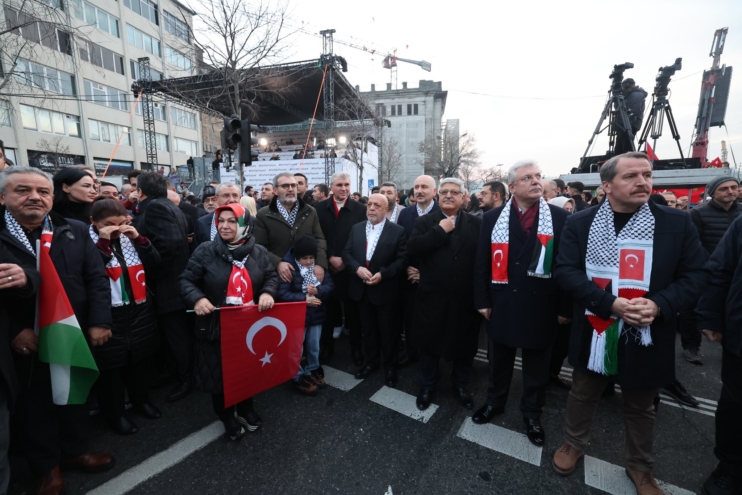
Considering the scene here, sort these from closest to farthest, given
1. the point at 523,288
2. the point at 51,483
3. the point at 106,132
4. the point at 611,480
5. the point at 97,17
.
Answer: the point at 51,483 → the point at 611,480 → the point at 523,288 → the point at 97,17 → the point at 106,132

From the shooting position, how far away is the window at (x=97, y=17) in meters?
23.2

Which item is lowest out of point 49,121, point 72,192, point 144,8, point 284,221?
point 284,221

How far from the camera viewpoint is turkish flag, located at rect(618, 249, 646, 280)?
2133mm

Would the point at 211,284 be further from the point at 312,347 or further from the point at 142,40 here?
the point at 142,40

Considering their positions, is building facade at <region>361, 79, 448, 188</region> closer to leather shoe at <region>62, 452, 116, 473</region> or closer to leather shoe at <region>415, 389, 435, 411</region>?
leather shoe at <region>415, 389, 435, 411</region>

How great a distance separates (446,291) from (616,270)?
1322 mm

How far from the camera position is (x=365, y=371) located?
376 centimetres

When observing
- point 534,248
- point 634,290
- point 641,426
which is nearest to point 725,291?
point 634,290

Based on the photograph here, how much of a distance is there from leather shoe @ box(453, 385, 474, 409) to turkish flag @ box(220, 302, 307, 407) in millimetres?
1566

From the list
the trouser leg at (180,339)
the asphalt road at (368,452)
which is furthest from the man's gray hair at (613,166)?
the trouser leg at (180,339)

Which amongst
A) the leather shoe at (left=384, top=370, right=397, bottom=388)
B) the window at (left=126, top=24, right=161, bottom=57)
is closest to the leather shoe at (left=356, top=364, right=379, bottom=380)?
the leather shoe at (left=384, top=370, right=397, bottom=388)

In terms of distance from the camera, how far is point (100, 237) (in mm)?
2689

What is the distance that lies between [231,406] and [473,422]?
203 cm

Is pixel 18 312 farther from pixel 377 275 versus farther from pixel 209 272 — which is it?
pixel 377 275
